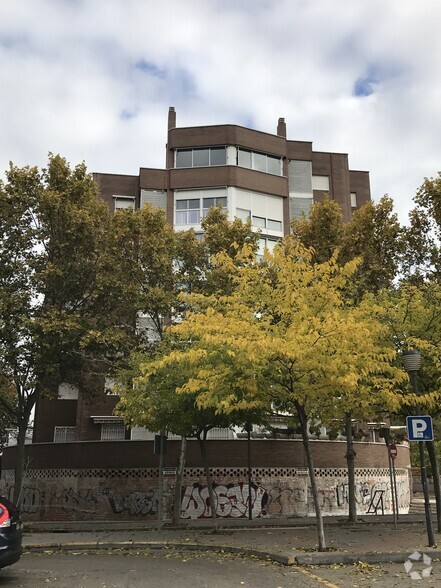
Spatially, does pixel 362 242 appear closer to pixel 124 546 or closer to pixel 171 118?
pixel 124 546

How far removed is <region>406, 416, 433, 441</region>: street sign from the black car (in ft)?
25.5

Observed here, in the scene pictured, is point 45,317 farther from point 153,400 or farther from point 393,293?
point 393,293

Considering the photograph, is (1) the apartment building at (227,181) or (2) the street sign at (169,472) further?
(1) the apartment building at (227,181)

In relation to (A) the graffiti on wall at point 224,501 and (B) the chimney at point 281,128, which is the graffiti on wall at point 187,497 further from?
(B) the chimney at point 281,128

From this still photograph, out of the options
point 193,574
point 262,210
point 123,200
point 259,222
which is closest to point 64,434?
point 123,200

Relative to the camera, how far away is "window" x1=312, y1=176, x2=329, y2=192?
36.5 metres

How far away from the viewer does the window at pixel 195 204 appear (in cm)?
3291

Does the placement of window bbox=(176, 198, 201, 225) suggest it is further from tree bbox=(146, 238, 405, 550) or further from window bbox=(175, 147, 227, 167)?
tree bbox=(146, 238, 405, 550)

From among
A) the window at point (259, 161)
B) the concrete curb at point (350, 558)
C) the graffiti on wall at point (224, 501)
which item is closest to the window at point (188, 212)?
the window at point (259, 161)

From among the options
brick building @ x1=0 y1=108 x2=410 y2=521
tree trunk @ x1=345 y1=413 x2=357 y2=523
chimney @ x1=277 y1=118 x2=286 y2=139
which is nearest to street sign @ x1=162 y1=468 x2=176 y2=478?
brick building @ x1=0 y1=108 x2=410 y2=521

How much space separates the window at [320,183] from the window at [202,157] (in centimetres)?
627

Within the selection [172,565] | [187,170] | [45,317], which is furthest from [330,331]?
[187,170]

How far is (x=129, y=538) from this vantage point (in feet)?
51.2

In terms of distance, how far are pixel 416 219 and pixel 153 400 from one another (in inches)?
409
